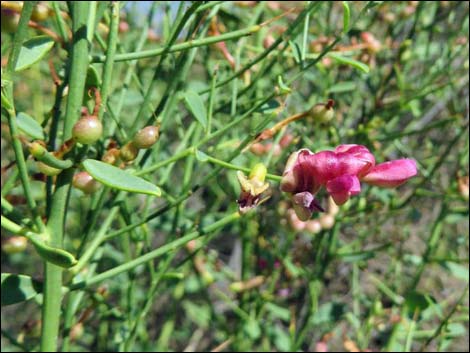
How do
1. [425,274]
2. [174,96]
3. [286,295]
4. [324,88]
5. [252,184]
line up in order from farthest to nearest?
[425,274], [286,295], [324,88], [174,96], [252,184]

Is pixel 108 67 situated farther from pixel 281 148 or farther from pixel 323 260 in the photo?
pixel 323 260

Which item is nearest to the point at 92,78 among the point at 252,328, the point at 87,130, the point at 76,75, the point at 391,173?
the point at 76,75

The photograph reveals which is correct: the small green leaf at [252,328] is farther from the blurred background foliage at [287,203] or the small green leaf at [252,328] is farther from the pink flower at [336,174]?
the pink flower at [336,174]

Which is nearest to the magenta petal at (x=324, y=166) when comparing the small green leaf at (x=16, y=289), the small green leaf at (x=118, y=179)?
the small green leaf at (x=118, y=179)

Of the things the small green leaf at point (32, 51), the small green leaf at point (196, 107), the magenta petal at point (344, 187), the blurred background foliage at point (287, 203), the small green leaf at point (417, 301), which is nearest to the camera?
the magenta petal at point (344, 187)

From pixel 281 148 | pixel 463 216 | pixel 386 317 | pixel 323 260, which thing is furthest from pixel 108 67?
pixel 386 317

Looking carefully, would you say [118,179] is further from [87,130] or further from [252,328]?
[252,328]
